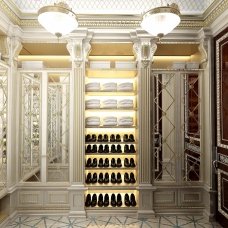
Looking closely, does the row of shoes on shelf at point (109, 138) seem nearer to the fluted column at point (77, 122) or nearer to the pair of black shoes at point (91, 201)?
the fluted column at point (77, 122)

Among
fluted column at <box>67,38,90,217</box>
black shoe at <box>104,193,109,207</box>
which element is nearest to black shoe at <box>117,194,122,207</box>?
black shoe at <box>104,193,109,207</box>

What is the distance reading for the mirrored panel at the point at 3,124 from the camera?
3807 millimetres

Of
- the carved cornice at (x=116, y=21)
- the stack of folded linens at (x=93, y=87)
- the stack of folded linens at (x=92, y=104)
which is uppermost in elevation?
the carved cornice at (x=116, y=21)

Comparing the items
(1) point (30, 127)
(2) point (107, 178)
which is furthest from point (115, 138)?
(1) point (30, 127)

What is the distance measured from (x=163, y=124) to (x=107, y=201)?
62.4 inches

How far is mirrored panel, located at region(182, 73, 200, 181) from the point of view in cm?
435

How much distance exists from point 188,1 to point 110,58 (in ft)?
5.51

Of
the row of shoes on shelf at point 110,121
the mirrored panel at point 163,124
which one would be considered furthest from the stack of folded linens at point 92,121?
the mirrored panel at point 163,124

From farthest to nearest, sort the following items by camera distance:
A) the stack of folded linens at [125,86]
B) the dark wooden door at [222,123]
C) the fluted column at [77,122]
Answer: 1. the stack of folded linens at [125,86]
2. the fluted column at [77,122]
3. the dark wooden door at [222,123]

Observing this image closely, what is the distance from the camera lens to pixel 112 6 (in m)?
4.31

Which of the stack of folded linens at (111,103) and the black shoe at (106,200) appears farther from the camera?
the stack of folded linens at (111,103)

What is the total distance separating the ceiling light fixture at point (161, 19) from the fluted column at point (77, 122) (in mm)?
1984

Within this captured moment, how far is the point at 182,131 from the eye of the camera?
4.33 metres

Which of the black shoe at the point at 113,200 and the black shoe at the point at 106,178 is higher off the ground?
the black shoe at the point at 106,178
